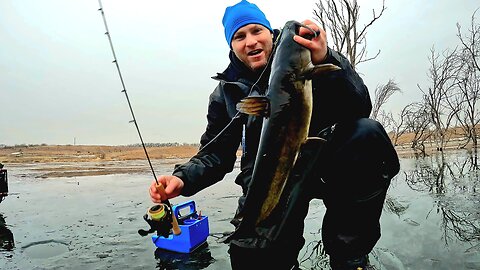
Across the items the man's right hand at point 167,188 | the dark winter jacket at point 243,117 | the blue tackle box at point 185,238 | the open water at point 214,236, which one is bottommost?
the open water at point 214,236

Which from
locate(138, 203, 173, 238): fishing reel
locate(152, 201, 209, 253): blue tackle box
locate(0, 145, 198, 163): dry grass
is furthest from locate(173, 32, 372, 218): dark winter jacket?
locate(0, 145, 198, 163): dry grass

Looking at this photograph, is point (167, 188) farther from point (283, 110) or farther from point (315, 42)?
point (315, 42)

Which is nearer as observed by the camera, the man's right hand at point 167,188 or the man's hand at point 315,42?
the man's hand at point 315,42

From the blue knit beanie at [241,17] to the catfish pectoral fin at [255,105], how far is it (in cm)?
96

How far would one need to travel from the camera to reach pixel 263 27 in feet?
8.68

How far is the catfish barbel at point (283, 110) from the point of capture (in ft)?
A: 6.13

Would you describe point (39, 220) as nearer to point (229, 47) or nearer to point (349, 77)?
point (229, 47)

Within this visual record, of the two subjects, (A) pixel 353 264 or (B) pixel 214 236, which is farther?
(B) pixel 214 236

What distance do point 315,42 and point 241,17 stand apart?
0.90 metres

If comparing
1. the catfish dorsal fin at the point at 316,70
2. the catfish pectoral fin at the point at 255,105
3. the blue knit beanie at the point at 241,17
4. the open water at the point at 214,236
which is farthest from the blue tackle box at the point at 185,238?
the catfish dorsal fin at the point at 316,70

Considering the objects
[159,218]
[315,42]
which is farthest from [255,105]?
[159,218]

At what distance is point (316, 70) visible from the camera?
1773 millimetres

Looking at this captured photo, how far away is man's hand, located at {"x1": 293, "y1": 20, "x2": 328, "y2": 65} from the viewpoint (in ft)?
6.16

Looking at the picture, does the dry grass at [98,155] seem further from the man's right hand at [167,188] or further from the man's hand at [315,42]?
the man's hand at [315,42]
